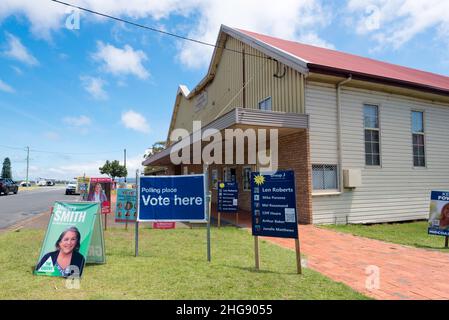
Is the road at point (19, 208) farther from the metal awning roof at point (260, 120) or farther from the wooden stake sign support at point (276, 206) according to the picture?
the wooden stake sign support at point (276, 206)

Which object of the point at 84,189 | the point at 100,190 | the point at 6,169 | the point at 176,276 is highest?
the point at 6,169

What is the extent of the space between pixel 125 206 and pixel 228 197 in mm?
3332

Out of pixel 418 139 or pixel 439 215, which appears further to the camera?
pixel 418 139

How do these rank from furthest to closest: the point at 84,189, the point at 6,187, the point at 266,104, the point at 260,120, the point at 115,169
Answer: the point at 115,169, the point at 6,187, the point at 84,189, the point at 266,104, the point at 260,120

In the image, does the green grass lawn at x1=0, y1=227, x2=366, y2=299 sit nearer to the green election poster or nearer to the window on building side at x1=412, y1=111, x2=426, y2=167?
the green election poster

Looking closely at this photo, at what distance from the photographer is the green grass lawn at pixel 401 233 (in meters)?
7.88

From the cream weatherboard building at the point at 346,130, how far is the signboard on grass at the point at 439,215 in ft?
9.67

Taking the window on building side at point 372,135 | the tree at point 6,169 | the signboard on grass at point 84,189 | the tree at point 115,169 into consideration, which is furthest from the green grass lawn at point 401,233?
the tree at point 6,169

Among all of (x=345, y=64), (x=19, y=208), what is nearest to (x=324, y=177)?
(x=345, y=64)

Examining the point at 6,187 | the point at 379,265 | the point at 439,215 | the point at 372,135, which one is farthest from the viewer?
the point at 6,187

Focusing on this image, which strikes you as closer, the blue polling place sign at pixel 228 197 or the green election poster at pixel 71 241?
the green election poster at pixel 71 241

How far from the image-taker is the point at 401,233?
943cm

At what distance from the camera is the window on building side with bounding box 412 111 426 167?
12680 millimetres

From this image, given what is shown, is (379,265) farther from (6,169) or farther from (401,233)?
(6,169)
